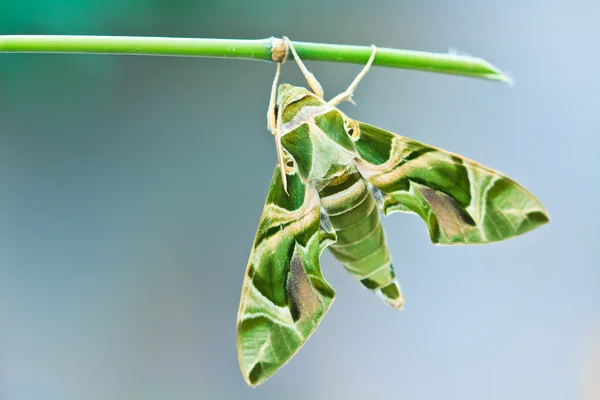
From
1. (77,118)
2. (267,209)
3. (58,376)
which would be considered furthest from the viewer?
(77,118)

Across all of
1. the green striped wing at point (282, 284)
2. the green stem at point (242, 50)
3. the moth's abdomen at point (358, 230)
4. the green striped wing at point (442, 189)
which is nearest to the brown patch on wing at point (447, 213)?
the green striped wing at point (442, 189)

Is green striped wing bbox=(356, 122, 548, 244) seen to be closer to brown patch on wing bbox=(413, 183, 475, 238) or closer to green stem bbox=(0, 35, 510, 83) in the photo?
brown patch on wing bbox=(413, 183, 475, 238)

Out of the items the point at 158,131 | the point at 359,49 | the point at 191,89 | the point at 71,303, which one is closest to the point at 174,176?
the point at 158,131

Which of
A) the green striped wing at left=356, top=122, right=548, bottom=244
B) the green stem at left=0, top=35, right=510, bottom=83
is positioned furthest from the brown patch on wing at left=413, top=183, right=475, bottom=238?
the green stem at left=0, top=35, right=510, bottom=83

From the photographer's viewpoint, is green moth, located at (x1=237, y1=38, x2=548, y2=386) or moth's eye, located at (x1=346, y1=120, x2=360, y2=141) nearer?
green moth, located at (x1=237, y1=38, x2=548, y2=386)

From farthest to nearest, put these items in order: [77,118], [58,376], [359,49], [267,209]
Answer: [77,118] → [58,376] → [267,209] → [359,49]

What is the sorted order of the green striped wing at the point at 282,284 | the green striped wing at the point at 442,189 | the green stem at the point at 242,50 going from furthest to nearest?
the green striped wing at the point at 442,189, the green striped wing at the point at 282,284, the green stem at the point at 242,50

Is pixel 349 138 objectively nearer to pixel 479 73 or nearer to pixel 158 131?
pixel 479 73

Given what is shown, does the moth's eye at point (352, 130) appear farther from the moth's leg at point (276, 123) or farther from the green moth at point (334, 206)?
the moth's leg at point (276, 123)
